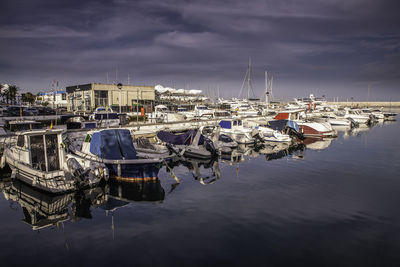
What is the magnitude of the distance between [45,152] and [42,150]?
23.4 inches

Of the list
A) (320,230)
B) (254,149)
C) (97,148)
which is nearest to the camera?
(320,230)

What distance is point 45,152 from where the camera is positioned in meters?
15.9

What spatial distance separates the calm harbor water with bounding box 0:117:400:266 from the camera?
9.80 meters

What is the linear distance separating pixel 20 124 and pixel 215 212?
863 inches

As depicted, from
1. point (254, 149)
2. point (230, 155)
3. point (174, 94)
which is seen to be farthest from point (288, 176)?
point (174, 94)

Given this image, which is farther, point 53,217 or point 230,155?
point 230,155

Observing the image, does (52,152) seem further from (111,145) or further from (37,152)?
(111,145)

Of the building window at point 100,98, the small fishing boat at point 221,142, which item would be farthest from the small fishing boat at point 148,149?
the building window at point 100,98

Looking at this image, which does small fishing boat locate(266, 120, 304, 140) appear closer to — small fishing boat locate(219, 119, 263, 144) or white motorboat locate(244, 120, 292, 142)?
white motorboat locate(244, 120, 292, 142)

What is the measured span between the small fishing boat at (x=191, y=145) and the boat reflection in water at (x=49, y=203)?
10.1 m

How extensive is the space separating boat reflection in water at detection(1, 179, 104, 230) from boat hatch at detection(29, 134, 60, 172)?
1651 mm

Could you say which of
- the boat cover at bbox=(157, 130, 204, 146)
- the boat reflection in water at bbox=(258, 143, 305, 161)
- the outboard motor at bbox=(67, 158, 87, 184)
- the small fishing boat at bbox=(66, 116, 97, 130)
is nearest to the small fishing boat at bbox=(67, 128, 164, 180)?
the outboard motor at bbox=(67, 158, 87, 184)

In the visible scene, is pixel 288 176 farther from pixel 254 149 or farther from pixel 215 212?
pixel 254 149

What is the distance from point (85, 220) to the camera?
12742 mm
